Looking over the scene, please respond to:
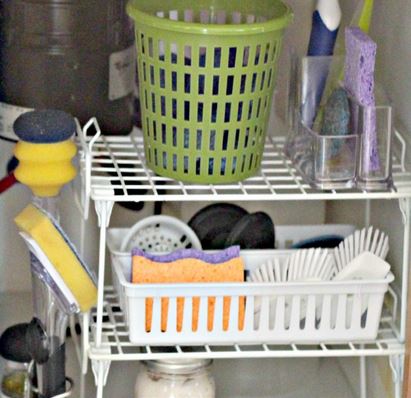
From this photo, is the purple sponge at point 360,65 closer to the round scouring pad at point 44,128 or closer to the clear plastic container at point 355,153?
the clear plastic container at point 355,153

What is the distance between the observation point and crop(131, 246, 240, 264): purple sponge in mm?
1511

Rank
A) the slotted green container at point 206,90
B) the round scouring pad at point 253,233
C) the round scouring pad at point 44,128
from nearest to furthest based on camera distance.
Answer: the slotted green container at point 206,90
the round scouring pad at point 44,128
the round scouring pad at point 253,233

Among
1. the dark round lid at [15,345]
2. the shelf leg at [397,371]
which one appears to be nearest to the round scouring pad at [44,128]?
the dark round lid at [15,345]

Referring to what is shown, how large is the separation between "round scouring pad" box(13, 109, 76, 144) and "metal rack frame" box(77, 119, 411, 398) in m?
0.03

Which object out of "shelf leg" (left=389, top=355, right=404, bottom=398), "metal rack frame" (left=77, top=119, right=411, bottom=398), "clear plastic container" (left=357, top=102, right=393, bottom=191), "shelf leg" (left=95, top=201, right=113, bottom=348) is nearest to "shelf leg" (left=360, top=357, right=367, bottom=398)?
"metal rack frame" (left=77, top=119, right=411, bottom=398)

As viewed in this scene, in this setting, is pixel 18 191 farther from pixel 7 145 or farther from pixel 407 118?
pixel 407 118

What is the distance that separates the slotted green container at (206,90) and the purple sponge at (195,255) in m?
0.11

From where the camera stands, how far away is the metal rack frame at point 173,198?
1.46m

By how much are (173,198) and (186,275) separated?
0.41ft

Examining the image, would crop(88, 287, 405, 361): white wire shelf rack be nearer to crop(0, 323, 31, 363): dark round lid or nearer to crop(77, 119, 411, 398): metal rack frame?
crop(77, 119, 411, 398): metal rack frame

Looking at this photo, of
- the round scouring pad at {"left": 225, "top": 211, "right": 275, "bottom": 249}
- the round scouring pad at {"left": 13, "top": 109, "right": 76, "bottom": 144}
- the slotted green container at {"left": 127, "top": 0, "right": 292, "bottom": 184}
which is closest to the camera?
the slotted green container at {"left": 127, "top": 0, "right": 292, "bottom": 184}

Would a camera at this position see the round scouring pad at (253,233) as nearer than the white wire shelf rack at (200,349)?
No

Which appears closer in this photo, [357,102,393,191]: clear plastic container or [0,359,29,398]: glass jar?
[357,102,393,191]: clear plastic container

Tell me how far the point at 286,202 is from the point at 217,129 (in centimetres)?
46
